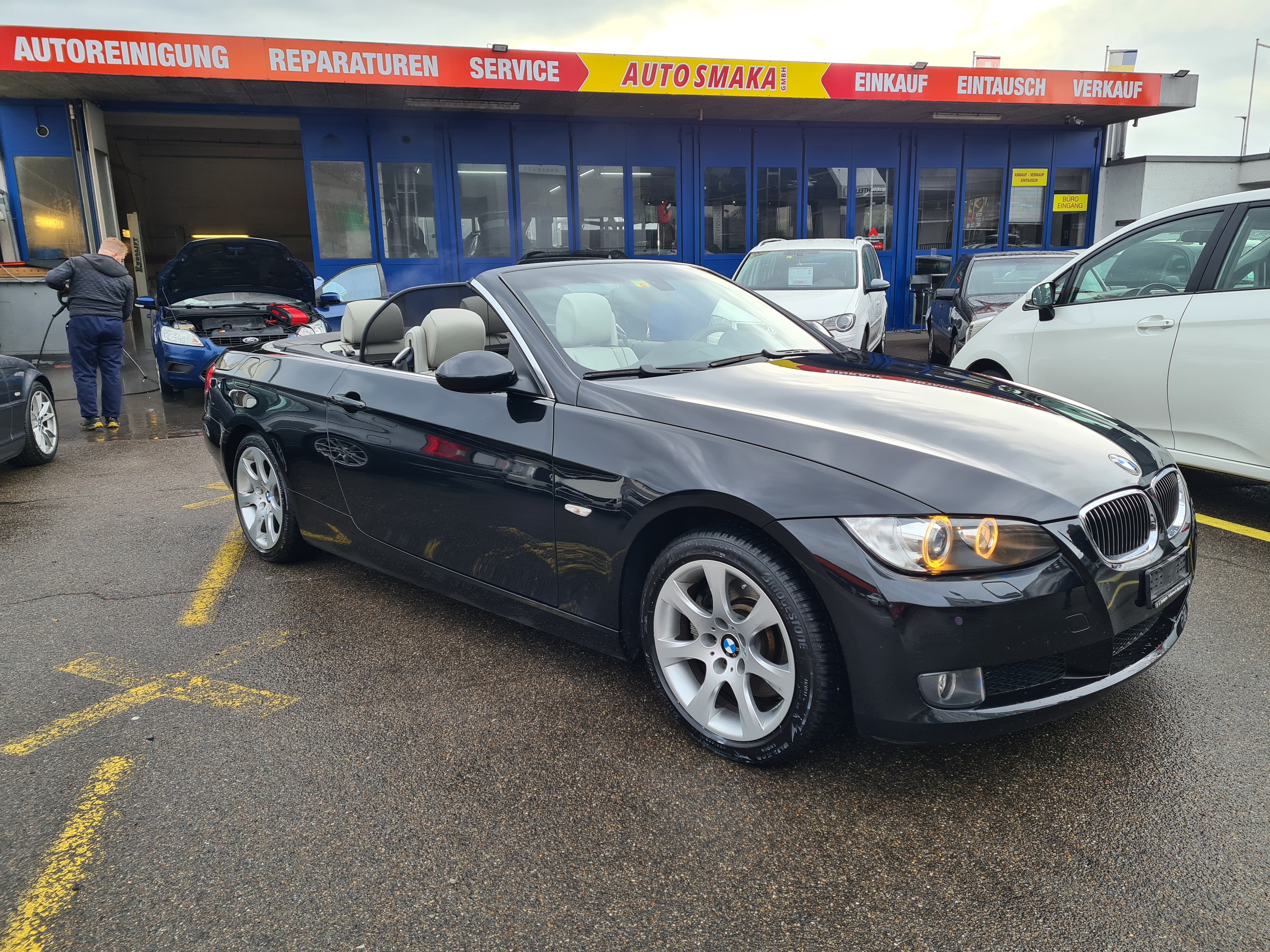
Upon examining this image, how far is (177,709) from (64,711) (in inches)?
15.4

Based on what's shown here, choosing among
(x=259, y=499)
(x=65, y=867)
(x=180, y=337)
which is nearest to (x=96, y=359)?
(x=180, y=337)

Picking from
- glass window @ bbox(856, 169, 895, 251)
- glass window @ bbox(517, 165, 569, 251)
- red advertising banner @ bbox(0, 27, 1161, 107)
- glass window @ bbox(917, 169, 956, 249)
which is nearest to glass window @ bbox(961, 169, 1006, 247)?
glass window @ bbox(917, 169, 956, 249)

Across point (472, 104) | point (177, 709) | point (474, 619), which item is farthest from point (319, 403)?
point (472, 104)

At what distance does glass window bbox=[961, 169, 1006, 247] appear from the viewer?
17969 mm

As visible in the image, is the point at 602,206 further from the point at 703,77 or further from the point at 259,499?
the point at 259,499

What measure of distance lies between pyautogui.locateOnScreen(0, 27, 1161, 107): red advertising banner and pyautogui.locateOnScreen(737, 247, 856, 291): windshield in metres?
4.95

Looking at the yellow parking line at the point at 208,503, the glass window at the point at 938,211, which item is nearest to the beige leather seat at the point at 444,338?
the yellow parking line at the point at 208,503

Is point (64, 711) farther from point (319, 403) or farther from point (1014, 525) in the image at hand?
point (1014, 525)

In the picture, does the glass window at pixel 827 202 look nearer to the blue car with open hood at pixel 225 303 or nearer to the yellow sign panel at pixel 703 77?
the yellow sign panel at pixel 703 77

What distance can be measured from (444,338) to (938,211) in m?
16.5

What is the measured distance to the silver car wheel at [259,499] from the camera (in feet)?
14.2

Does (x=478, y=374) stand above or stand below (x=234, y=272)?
below

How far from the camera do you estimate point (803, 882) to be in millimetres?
2076

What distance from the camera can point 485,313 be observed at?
386 cm
